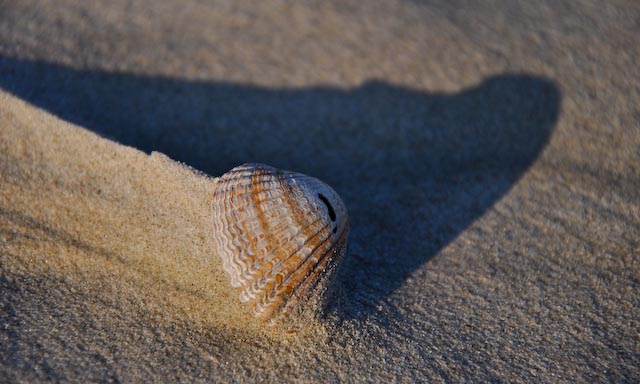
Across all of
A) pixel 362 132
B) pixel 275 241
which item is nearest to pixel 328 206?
pixel 275 241

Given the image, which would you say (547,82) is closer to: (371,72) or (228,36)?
(371,72)

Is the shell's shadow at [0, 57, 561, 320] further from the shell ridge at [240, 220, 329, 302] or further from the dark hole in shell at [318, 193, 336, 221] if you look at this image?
the shell ridge at [240, 220, 329, 302]

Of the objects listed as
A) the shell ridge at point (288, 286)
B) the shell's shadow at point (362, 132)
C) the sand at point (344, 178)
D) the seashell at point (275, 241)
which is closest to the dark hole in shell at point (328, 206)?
the seashell at point (275, 241)

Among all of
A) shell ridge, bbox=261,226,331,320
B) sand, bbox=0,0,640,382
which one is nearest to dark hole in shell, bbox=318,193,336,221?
shell ridge, bbox=261,226,331,320

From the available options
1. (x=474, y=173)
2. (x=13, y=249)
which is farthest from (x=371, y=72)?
(x=13, y=249)

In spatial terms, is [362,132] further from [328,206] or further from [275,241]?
[275,241]
